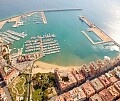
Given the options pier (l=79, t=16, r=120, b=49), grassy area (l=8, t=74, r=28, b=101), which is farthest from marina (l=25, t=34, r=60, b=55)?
grassy area (l=8, t=74, r=28, b=101)

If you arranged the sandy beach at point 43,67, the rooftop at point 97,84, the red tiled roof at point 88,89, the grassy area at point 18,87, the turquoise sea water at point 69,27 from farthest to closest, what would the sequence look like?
the turquoise sea water at point 69,27, the sandy beach at point 43,67, the rooftop at point 97,84, the grassy area at point 18,87, the red tiled roof at point 88,89

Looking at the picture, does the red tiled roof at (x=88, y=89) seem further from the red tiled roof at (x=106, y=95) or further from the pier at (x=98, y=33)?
the pier at (x=98, y=33)

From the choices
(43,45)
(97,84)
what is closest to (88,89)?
(97,84)

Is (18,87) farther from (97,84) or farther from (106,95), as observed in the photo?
(106,95)

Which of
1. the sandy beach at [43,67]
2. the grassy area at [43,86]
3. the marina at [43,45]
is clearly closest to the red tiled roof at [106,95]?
the grassy area at [43,86]

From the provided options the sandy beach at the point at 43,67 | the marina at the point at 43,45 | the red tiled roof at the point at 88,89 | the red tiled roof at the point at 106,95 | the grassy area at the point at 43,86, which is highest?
the marina at the point at 43,45

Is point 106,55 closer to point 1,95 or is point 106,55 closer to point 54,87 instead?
point 54,87
